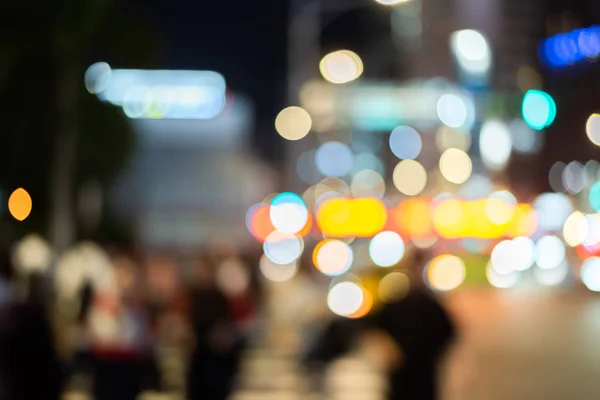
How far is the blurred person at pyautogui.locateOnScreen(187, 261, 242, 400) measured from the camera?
1154cm

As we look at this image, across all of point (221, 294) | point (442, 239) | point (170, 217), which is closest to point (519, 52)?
point (442, 239)

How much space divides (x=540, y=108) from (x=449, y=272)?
1103 inches

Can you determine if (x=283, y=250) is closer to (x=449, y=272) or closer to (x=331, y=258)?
(x=331, y=258)

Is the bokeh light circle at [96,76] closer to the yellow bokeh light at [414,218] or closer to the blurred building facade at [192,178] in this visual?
the yellow bokeh light at [414,218]

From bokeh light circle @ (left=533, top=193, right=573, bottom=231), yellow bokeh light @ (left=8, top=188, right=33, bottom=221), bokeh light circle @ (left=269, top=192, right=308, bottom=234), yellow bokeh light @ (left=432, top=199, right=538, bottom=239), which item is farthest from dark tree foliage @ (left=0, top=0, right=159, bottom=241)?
bokeh light circle @ (left=533, top=193, right=573, bottom=231)

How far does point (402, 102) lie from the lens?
155 ft

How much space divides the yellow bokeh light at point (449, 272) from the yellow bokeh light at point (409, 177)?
39093 millimetres

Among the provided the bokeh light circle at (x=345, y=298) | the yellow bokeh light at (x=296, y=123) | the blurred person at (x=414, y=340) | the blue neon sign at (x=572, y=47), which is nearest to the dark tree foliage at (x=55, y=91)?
the bokeh light circle at (x=345, y=298)

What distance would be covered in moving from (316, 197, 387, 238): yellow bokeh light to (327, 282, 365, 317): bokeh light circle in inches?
622

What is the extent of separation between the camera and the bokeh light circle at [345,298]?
20987mm

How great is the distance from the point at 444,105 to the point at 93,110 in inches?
894

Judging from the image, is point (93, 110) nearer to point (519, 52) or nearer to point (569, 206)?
point (569, 206)

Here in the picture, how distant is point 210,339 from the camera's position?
11641 millimetres

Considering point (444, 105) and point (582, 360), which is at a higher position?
point (444, 105)
